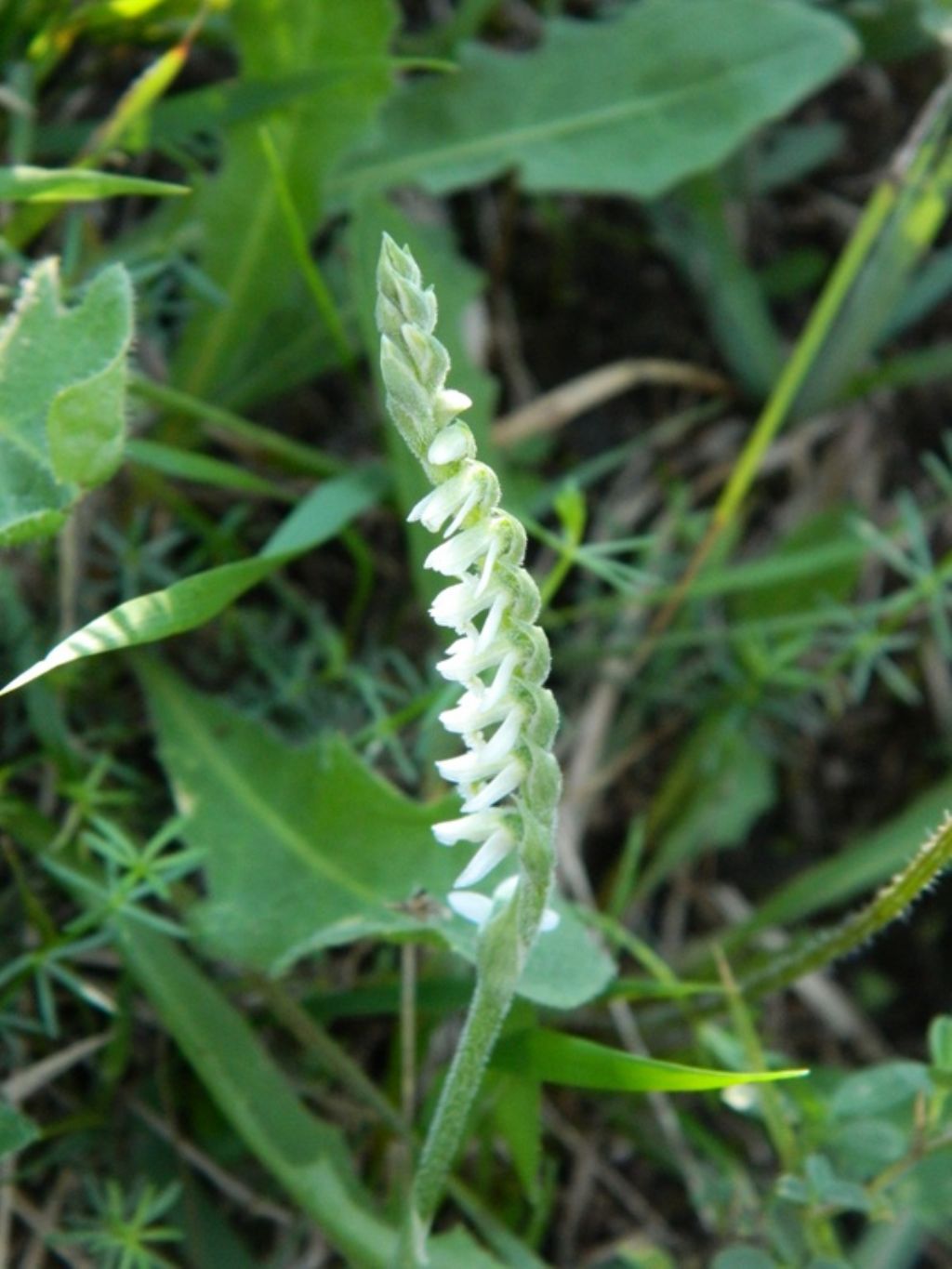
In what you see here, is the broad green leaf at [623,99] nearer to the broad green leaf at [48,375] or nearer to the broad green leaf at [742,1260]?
the broad green leaf at [48,375]

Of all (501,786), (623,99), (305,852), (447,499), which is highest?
(623,99)

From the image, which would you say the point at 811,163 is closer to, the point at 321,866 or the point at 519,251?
the point at 519,251

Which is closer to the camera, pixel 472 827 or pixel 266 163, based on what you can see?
pixel 472 827

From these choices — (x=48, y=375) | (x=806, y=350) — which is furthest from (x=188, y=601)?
(x=806, y=350)

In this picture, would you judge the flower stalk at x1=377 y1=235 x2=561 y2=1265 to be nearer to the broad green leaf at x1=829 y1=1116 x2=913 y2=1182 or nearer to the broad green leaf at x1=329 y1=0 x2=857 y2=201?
the broad green leaf at x1=829 y1=1116 x2=913 y2=1182

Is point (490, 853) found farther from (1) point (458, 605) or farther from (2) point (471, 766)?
(1) point (458, 605)

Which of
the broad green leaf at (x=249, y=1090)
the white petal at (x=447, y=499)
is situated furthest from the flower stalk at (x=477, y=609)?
the broad green leaf at (x=249, y=1090)
